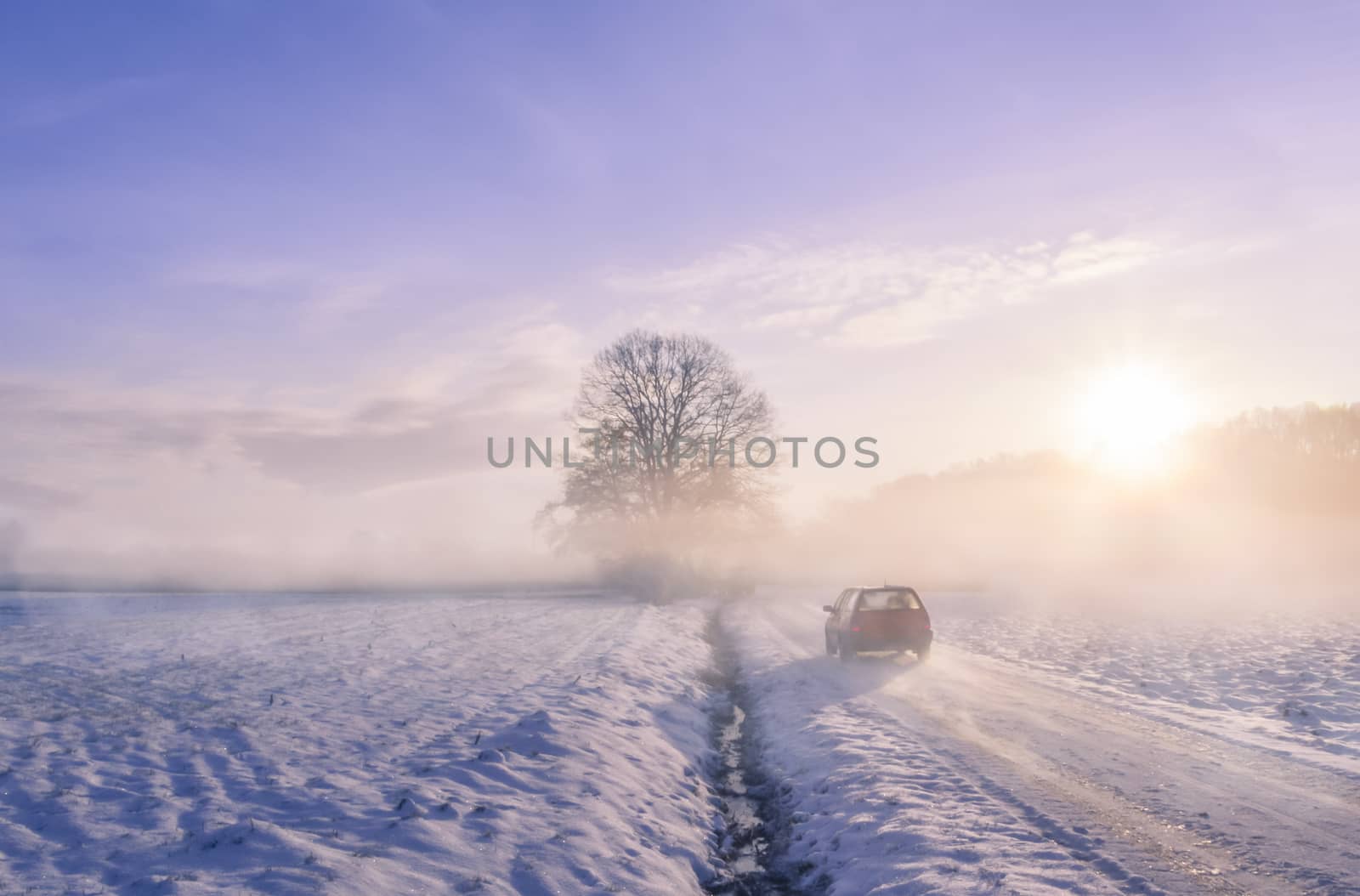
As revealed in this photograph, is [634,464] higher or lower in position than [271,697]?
higher

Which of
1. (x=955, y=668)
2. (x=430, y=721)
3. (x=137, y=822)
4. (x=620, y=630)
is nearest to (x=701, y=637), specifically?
(x=620, y=630)

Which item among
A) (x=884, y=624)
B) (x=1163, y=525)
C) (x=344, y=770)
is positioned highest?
(x=1163, y=525)

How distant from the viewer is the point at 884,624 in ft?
61.3

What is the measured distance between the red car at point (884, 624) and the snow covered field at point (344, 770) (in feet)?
14.1

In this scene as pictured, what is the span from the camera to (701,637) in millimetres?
25109

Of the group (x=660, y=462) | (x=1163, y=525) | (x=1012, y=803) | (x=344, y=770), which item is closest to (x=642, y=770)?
(x=344, y=770)

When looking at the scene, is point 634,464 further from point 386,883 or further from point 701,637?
point 386,883

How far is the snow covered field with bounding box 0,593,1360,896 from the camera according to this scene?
20.0 ft

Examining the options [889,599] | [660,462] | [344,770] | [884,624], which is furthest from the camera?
[660,462]

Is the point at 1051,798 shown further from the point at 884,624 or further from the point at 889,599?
the point at 889,599

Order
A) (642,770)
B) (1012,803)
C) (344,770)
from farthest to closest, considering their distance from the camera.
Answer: (642,770), (344,770), (1012,803)

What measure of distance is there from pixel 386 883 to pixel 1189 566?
5579 centimetres

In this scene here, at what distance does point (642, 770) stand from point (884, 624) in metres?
10.8

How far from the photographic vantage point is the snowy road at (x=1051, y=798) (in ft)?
20.0
